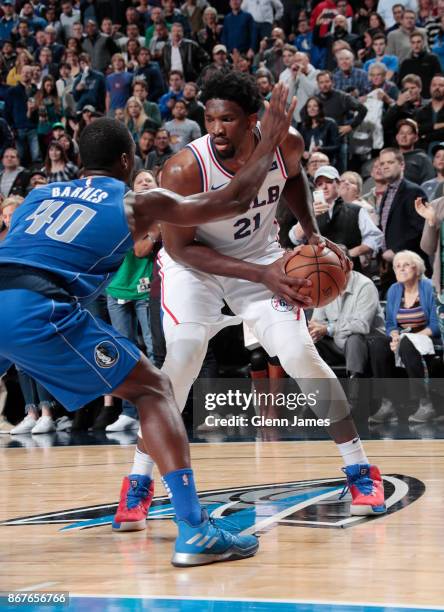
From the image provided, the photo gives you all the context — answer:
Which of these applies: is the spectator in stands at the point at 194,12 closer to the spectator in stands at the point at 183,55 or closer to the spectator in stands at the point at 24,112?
the spectator in stands at the point at 183,55

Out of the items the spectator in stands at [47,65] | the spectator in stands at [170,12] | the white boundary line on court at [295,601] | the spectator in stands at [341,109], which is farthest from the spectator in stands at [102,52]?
the white boundary line on court at [295,601]

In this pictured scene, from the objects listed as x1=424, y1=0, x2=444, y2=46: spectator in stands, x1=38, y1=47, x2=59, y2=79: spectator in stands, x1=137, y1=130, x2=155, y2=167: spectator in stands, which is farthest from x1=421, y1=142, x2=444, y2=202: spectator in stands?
x1=38, y1=47, x2=59, y2=79: spectator in stands

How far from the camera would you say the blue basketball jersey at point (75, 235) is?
12.2ft

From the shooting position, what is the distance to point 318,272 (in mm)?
4379

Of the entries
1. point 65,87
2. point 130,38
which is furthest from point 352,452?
point 130,38

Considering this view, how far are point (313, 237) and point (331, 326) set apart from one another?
3.71 m

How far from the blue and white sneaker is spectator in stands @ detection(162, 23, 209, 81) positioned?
11.8 meters

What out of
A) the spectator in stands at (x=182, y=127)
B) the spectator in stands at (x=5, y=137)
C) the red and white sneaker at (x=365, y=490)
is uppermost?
the red and white sneaker at (x=365, y=490)

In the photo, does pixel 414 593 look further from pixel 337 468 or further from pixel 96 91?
pixel 96 91

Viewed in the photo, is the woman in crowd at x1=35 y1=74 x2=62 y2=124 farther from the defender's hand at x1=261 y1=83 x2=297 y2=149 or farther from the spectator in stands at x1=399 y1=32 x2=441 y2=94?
the defender's hand at x1=261 y1=83 x2=297 y2=149

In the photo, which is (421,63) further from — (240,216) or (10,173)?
(240,216)

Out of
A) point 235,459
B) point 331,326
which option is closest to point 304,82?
point 331,326

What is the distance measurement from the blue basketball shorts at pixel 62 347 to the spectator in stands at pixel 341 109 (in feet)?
27.6

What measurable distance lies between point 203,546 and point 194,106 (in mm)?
9935
